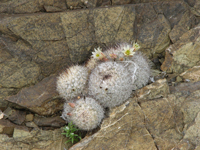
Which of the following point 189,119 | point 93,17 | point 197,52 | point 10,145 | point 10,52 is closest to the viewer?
point 189,119

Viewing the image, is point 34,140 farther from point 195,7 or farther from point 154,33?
point 195,7

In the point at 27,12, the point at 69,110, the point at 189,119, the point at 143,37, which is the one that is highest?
the point at 27,12

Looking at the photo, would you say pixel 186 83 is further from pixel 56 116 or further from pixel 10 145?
pixel 10 145

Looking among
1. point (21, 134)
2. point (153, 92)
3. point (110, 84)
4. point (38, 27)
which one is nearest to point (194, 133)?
point (153, 92)

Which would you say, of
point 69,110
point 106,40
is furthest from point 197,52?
point 69,110

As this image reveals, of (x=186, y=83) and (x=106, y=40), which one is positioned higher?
(x=106, y=40)

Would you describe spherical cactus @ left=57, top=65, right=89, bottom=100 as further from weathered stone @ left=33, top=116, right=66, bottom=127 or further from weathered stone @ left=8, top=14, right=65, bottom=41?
weathered stone @ left=8, top=14, right=65, bottom=41

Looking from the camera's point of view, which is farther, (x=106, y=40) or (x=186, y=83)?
(x=106, y=40)
